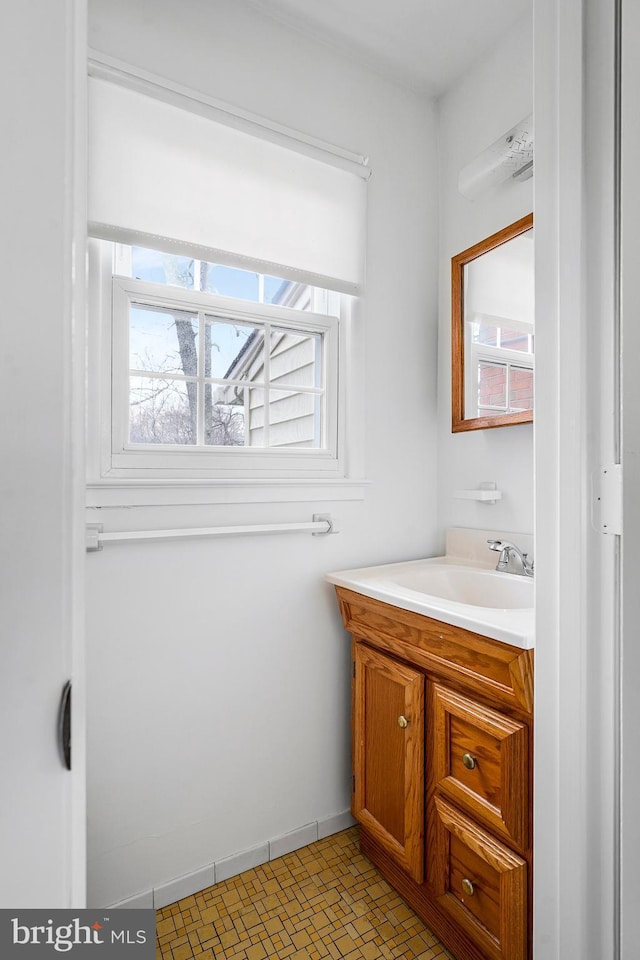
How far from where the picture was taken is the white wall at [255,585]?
1382 mm

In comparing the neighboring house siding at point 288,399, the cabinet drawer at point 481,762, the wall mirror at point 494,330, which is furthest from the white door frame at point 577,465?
the neighboring house siding at point 288,399

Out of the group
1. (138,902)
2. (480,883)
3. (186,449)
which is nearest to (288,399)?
(186,449)

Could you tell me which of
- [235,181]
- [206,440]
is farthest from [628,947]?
[235,181]

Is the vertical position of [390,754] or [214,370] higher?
[214,370]

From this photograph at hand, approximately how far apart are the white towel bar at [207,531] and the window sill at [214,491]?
72 millimetres

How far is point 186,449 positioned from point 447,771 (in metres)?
1.10

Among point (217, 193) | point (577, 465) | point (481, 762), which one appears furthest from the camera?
point (217, 193)

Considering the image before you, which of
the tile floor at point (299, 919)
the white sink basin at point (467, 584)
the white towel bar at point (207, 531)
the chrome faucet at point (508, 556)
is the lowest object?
the tile floor at point (299, 919)

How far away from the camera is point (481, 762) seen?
1.16m

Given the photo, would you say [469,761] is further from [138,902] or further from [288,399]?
[288,399]

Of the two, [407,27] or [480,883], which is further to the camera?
[407,27]

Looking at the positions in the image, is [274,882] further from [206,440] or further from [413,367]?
[413,367]

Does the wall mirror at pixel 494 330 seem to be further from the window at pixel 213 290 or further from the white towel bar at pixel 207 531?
the white towel bar at pixel 207 531


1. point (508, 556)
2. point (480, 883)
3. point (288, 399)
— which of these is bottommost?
point (480, 883)
